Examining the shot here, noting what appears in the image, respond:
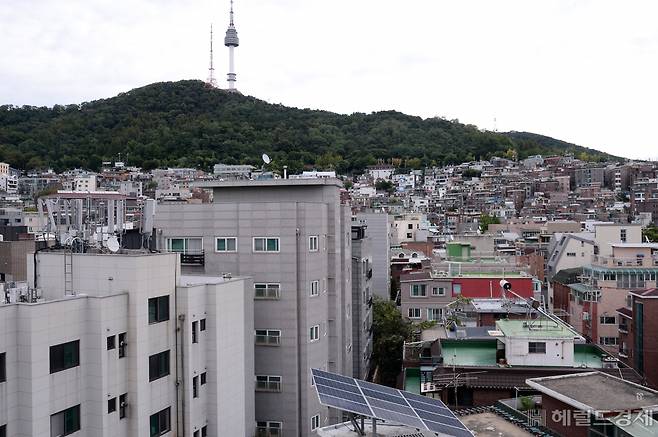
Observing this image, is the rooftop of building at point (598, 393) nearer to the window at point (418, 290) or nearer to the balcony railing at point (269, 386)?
the balcony railing at point (269, 386)

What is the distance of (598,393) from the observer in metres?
15.1

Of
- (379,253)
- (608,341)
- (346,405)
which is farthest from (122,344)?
(379,253)

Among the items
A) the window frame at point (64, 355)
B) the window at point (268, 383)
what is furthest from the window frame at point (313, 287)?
the window frame at point (64, 355)

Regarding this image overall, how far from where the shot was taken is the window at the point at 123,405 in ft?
44.2

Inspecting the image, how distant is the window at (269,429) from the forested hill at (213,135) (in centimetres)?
8971

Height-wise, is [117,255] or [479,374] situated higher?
[117,255]

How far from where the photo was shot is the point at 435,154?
166m

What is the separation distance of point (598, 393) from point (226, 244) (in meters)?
11.2

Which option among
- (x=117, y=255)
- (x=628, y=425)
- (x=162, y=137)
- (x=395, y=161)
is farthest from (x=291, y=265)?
(x=395, y=161)

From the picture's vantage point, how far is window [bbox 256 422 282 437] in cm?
1964

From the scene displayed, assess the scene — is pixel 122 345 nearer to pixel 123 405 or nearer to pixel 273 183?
pixel 123 405

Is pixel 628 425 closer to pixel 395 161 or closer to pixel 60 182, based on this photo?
pixel 60 182

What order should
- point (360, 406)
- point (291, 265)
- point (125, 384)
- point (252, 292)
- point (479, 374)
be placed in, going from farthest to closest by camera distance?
point (479, 374) < point (291, 265) < point (252, 292) < point (125, 384) < point (360, 406)

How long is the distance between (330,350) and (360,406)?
10024 mm
